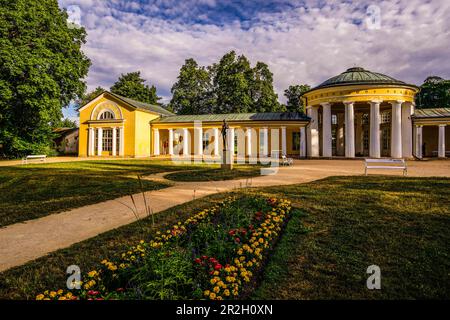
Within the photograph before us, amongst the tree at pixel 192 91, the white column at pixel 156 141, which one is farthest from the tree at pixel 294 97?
the white column at pixel 156 141

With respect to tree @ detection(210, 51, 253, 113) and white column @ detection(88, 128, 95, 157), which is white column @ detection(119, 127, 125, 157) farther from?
tree @ detection(210, 51, 253, 113)

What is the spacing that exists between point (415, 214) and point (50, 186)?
10.8 meters

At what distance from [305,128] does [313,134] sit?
1944 mm

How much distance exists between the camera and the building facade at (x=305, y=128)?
875 inches

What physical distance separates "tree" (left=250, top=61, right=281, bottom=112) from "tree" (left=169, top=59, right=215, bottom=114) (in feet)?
25.3

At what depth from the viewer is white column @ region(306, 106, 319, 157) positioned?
81.4 feet

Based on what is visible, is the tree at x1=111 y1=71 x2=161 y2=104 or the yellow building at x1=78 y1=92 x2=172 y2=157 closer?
the yellow building at x1=78 y1=92 x2=172 y2=157

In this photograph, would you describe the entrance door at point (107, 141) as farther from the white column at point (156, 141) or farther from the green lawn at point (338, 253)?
A: the green lawn at point (338, 253)

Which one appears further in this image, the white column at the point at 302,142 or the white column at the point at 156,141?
the white column at the point at 156,141

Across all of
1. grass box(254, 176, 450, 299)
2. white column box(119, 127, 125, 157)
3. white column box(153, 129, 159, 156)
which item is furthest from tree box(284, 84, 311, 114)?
grass box(254, 176, 450, 299)

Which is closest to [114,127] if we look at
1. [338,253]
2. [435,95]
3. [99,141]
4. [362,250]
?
[99,141]

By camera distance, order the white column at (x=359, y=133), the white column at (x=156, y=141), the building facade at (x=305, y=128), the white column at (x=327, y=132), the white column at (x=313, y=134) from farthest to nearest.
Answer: the white column at (x=156, y=141), the white column at (x=359, y=133), the white column at (x=313, y=134), the white column at (x=327, y=132), the building facade at (x=305, y=128)

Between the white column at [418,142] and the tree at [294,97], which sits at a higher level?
the tree at [294,97]
